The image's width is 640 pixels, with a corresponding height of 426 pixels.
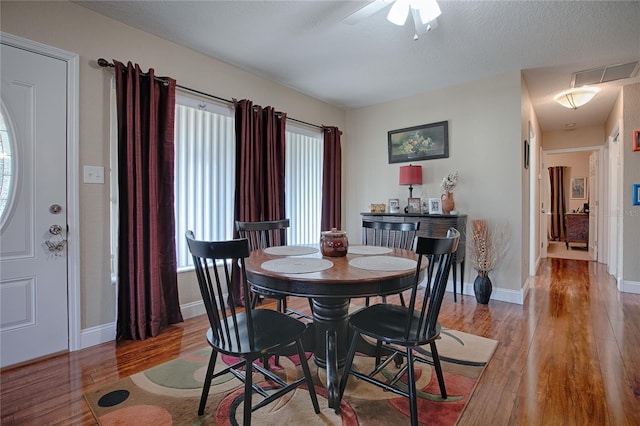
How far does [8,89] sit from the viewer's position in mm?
2035

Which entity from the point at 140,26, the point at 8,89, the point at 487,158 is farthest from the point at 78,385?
the point at 487,158

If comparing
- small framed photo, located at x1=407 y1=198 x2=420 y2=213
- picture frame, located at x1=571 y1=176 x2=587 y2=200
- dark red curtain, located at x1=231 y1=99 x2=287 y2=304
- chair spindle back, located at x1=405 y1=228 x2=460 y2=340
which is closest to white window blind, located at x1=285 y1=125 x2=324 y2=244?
dark red curtain, located at x1=231 y1=99 x2=287 y2=304

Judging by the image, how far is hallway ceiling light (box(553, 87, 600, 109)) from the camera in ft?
12.8

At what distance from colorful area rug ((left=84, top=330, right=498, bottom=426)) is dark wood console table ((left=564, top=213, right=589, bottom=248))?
7798mm

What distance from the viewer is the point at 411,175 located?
3.97m

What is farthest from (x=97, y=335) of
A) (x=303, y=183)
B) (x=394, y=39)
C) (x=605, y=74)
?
(x=605, y=74)

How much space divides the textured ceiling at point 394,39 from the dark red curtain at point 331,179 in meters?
0.80

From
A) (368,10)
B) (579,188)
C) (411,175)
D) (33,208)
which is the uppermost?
(368,10)

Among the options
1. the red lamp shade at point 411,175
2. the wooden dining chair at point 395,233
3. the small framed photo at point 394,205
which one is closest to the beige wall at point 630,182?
the red lamp shade at point 411,175

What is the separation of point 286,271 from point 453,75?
319 centimetres

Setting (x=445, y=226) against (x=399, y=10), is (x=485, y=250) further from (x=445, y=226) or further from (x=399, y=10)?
(x=399, y=10)

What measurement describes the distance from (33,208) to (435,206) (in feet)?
12.6

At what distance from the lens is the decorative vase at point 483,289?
11.0 feet

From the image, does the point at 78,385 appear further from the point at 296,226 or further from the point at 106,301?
the point at 296,226
